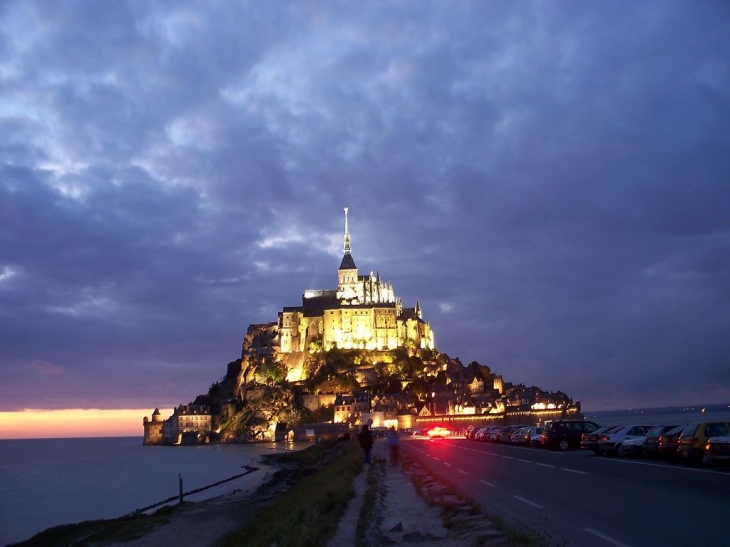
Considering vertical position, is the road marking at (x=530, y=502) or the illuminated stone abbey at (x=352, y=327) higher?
the illuminated stone abbey at (x=352, y=327)

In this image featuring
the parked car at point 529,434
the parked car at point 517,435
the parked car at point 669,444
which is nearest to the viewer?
the parked car at point 669,444

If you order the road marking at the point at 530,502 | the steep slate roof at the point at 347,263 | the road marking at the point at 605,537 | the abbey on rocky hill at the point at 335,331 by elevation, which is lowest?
the road marking at the point at 530,502

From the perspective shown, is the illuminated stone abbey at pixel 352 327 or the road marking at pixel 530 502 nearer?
the road marking at pixel 530 502

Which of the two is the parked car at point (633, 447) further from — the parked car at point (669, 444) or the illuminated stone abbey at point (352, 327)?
the illuminated stone abbey at point (352, 327)

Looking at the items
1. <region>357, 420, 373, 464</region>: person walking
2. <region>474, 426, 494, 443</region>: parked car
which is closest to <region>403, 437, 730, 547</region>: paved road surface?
<region>357, 420, 373, 464</region>: person walking

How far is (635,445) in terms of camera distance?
1086 inches

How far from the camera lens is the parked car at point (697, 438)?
21867 millimetres

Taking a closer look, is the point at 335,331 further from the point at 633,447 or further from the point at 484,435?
the point at 633,447

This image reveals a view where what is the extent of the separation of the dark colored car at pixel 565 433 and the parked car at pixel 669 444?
10.2 meters

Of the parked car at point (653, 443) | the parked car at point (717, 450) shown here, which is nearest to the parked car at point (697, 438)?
the parked car at point (717, 450)

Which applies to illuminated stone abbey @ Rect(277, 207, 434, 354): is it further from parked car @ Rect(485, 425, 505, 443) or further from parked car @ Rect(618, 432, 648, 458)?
parked car @ Rect(618, 432, 648, 458)

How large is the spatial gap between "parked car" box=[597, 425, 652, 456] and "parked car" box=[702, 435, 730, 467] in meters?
7.79

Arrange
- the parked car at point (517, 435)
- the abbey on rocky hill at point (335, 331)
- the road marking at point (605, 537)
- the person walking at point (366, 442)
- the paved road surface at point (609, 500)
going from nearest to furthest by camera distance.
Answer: the road marking at point (605, 537) < the paved road surface at point (609, 500) < the person walking at point (366, 442) < the parked car at point (517, 435) < the abbey on rocky hill at point (335, 331)

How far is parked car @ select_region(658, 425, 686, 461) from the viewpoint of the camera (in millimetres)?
24203
